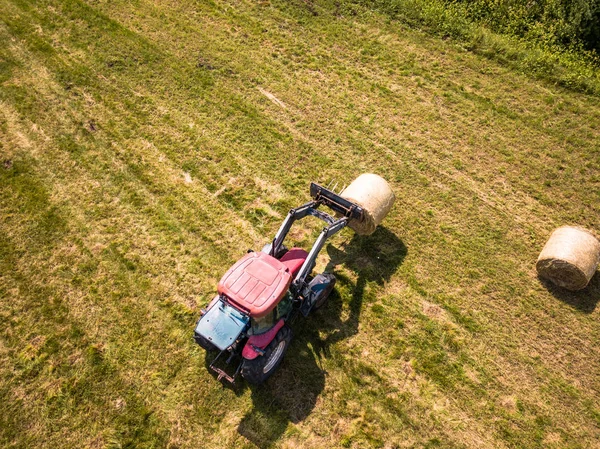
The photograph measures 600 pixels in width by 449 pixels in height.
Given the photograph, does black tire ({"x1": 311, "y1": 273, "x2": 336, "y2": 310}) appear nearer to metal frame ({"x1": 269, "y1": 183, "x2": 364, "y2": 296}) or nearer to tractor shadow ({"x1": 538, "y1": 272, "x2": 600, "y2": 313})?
metal frame ({"x1": 269, "y1": 183, "x2": 364, "y2": 296})

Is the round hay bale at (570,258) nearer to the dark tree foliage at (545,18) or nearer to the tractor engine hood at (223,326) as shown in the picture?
the tractor engine hood at (223,326)

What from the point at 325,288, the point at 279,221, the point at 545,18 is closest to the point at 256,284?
the point at 325,288

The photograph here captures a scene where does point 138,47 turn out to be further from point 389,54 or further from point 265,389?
point 265,389

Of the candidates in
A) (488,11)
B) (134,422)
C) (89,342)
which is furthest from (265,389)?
(488,11)

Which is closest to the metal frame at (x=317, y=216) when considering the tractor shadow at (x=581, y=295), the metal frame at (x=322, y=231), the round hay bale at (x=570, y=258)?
the metal frame at (x=322, y=231)

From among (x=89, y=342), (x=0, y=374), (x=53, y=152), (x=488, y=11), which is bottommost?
(x=0, y=374)
